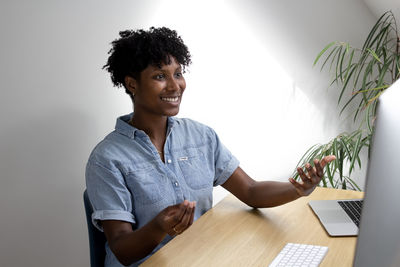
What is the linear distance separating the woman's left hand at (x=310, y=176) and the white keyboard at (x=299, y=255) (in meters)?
0.24

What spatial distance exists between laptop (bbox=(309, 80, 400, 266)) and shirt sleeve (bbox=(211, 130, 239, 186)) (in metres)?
1.18

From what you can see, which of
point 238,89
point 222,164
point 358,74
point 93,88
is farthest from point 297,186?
point 358,74

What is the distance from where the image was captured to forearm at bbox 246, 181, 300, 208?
153 centimetres

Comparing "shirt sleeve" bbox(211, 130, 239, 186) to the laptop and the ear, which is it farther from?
the laptop

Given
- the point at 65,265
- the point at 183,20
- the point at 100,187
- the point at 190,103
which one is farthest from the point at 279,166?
the point at 100,187

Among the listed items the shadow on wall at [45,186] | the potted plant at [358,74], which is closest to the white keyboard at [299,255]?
the shadow on wall at [45,186]

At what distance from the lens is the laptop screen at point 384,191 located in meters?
0.49

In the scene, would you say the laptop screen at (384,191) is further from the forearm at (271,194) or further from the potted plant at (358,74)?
the potted plant at (358,74)

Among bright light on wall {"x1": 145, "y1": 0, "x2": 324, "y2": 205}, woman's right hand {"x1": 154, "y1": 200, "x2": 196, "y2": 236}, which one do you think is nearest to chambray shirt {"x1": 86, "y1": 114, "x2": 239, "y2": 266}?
woman's right hand {"x1": 154, "y1": 200, "x2": 196, "y2": 236}

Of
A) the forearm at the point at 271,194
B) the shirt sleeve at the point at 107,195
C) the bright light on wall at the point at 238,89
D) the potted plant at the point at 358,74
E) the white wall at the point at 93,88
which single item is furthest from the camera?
the potted plant at the point at 358,74

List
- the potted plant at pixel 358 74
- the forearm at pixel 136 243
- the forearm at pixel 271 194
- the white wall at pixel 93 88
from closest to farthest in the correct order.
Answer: the forearm at pixel 136 243 < the forearm at pixel 271 194 < the white wall at pixel 93 88 < the potted plant at pixel 358 74

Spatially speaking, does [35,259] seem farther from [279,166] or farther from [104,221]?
[279,166]

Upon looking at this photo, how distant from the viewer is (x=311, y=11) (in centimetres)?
268

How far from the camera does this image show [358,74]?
2617 mm
